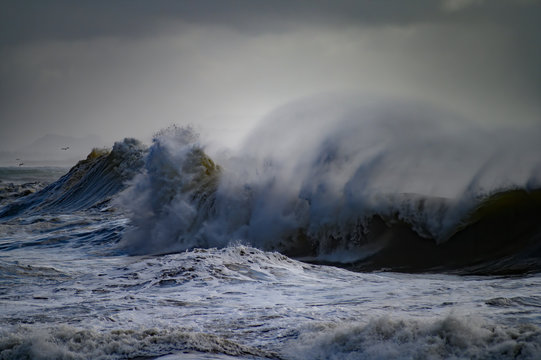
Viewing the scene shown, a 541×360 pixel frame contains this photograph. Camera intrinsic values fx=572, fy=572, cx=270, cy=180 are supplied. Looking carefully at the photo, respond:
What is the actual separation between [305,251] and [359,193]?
149 centimetres

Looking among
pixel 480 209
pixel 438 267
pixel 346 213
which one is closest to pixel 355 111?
pixel 346 213

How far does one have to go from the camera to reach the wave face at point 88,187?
2144 cm

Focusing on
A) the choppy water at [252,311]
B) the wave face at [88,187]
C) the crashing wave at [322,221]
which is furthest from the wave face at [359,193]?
the wave face at [88,187]

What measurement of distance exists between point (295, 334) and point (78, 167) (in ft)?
83.9

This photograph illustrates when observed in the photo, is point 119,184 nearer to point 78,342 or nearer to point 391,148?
point 391,148

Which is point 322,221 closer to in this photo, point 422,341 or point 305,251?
point 305,251

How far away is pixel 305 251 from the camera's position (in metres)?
10.4

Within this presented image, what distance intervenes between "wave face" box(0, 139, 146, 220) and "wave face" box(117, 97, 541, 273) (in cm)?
735

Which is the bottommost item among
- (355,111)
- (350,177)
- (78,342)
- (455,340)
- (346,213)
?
(78,342)

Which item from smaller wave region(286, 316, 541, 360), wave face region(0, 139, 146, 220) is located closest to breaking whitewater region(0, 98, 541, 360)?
smaller wave region(286, 316, 541, 360)

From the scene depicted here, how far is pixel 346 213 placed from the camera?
34.5 feet

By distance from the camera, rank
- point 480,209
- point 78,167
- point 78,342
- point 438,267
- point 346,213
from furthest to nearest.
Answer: point 78,167 → point 346,213 → point 480,209 → point 438,267 → point 78,342

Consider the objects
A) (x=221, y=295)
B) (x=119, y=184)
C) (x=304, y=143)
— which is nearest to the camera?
(x=221, y=295)

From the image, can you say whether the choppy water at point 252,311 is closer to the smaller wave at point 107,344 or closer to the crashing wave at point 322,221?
the smaller wave at point 107,344
